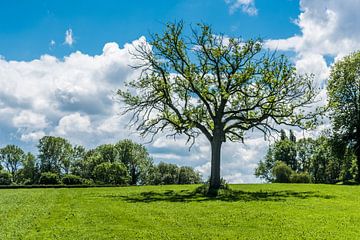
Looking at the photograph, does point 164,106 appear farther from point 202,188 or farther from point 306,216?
point 306,216

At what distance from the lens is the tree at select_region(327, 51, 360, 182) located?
5684cm

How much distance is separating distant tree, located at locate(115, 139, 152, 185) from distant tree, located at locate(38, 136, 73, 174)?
14356mm

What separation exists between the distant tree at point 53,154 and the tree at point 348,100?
77.0m

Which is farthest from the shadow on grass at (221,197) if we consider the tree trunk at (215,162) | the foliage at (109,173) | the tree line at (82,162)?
the tree line at (82,162)

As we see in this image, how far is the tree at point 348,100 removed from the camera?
56.8 meters

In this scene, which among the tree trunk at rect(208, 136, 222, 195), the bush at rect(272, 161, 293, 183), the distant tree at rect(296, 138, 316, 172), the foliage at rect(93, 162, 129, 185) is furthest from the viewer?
the distant tree at rect(296, 138, 316, 172)

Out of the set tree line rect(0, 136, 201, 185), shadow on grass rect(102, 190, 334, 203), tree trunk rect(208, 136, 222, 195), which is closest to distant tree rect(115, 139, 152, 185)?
tree line rect(0, 136, 201, 185)

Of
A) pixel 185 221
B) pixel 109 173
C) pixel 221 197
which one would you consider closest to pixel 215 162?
pixel 221 197

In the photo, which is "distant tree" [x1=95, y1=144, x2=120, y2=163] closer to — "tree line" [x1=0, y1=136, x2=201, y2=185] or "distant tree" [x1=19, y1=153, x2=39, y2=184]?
"tree line" [x1=0, y1=136, x2=201, y2=185]

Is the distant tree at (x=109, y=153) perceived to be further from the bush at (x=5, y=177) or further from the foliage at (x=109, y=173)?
the bush at (x=5, y=177)

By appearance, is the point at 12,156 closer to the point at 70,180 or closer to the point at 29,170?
the point at 29,170

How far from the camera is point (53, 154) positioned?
112562mm

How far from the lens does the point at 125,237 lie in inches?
567

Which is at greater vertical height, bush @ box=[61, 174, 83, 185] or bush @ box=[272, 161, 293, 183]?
bush @ box=[272, 161, 293, 183]
